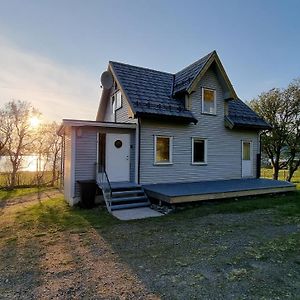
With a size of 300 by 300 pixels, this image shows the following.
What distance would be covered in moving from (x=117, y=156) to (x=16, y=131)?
11.5m

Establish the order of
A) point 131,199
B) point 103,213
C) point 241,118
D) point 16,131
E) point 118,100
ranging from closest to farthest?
point 103,213 → point 131,199 → point 118,100 → point 241,118 → point 16,131

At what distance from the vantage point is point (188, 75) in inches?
497

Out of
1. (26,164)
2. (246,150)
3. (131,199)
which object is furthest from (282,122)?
(26,164)

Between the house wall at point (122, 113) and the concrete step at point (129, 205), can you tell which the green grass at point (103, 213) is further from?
the house wall at point (122, 113)

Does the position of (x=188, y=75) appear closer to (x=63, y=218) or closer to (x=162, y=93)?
(x=162, y=93)

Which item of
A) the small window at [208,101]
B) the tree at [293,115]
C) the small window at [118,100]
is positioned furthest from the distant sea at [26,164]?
the tree at [293,115]

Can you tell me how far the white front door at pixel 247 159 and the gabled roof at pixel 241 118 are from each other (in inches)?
43.1

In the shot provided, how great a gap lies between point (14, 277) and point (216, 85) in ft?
39.4

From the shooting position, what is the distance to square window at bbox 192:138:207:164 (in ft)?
39.5

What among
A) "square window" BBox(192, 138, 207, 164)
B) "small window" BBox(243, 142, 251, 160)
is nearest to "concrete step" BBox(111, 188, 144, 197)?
"square window" BBox(192, 138, 207, 164)

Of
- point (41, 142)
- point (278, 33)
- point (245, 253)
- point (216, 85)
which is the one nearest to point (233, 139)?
point (216, 85)

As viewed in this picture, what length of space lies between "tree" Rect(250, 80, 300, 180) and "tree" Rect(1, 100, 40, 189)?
1816 centimetres

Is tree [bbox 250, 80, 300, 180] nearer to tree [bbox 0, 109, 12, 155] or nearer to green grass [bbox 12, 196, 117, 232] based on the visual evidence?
green grass [bbox 12, 196, 117, 232]

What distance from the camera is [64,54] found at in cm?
1191
